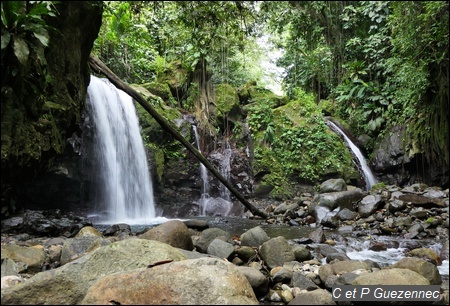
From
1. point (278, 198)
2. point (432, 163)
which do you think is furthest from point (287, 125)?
point (432, 163)

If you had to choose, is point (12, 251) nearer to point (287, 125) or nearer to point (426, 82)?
point (426, 82)

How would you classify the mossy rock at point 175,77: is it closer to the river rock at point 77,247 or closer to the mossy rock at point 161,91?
the mossy rock at point 161,91

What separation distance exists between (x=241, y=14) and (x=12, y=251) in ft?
14.0

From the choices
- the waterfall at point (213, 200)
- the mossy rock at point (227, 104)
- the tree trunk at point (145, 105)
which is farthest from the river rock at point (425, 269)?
the mossy rock at point (227, 104)

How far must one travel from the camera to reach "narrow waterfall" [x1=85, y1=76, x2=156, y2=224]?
385 inches

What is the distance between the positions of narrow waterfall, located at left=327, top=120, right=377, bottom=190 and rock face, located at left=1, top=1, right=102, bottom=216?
34.4 ft

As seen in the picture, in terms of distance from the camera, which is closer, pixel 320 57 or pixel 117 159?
pixel 117 159

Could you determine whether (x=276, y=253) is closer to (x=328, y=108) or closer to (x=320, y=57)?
(x=320, y=57)

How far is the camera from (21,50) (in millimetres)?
4746

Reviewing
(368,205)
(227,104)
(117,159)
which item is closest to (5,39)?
(117,159)

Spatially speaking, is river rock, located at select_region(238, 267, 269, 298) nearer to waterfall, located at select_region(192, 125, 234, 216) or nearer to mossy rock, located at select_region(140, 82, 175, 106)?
waterfall, located at select_region(192, 125, 234, 216)

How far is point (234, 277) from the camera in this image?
2844mm

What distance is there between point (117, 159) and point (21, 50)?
5894mm

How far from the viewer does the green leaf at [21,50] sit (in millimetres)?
4707
